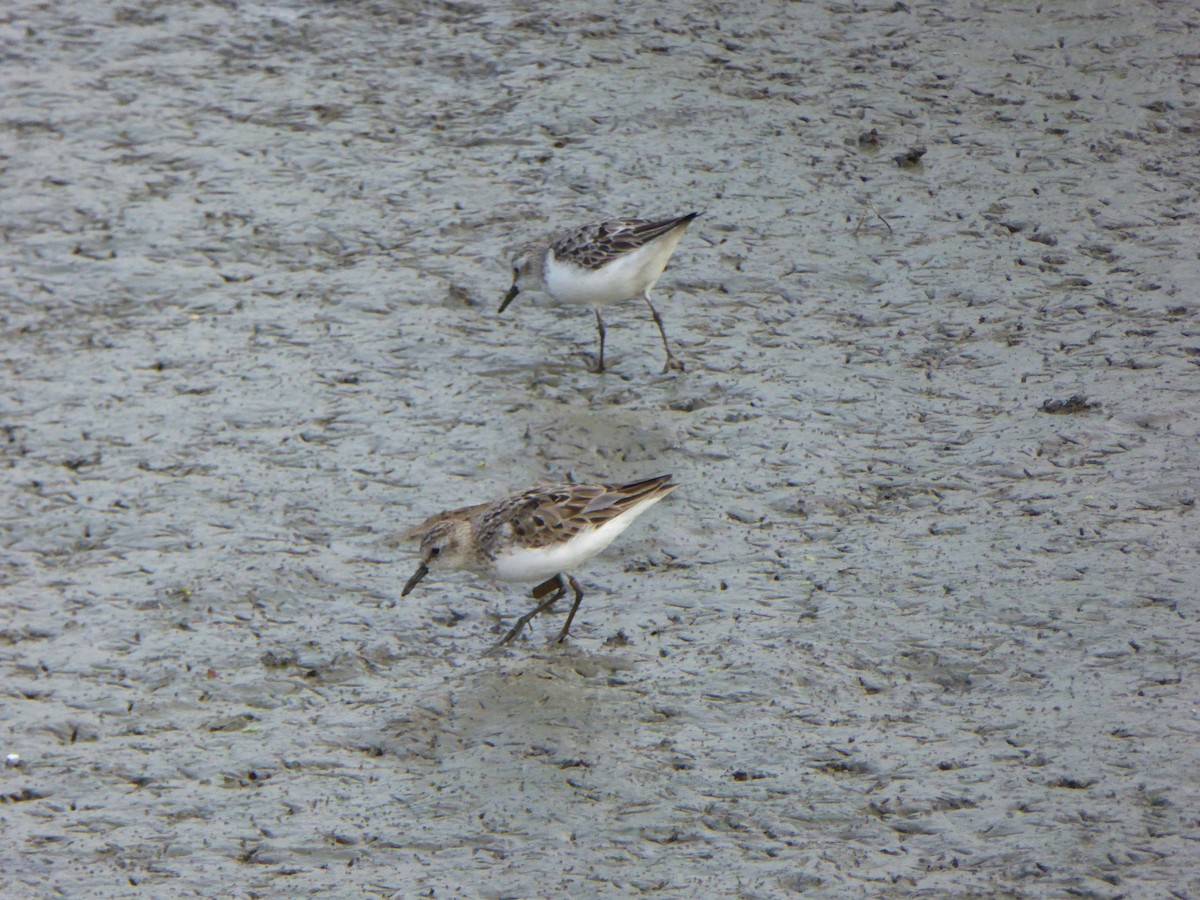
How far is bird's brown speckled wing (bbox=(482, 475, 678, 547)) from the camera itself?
6387 mm

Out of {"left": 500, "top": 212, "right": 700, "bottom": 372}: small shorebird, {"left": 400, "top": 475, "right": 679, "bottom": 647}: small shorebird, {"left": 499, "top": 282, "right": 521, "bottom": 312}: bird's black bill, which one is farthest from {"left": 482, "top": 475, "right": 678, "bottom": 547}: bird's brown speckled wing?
{"left": 499, "top": 282, "right": 521, "bottom": 312}: bird's black bill

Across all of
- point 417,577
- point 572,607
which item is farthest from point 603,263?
point 417,577

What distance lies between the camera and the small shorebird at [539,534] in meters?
6.39

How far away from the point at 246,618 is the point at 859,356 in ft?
12.2

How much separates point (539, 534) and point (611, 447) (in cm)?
160

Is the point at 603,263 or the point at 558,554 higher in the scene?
the point at 603,263

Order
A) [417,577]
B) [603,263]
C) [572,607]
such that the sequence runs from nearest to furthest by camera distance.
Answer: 1. [417,577]
2. [572,607]
3. [603,263]

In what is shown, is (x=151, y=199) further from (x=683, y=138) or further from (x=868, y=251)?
(x=868, y=251)

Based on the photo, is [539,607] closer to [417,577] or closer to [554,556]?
[554,556]

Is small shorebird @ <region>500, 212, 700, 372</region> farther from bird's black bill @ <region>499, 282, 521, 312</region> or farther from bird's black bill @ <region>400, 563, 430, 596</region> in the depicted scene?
bird's black bill @ <region>400, 563, 430, 596</region>

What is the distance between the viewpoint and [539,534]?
6.38 meters

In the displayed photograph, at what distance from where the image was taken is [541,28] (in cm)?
1138

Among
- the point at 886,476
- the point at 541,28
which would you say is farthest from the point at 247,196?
the point at 886,476

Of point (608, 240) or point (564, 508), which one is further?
point (608, 240)
